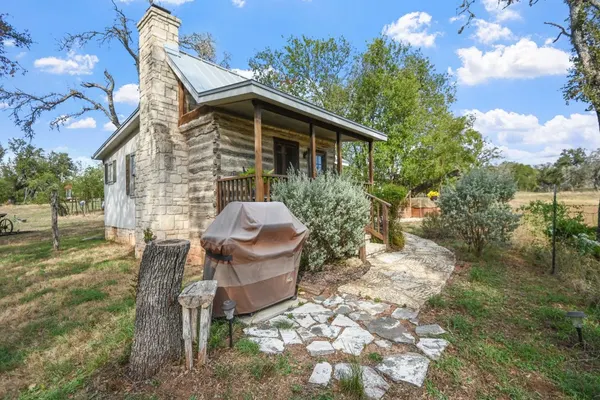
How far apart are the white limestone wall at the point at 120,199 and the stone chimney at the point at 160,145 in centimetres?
202

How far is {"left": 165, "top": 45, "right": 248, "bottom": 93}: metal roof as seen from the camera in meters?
6.60

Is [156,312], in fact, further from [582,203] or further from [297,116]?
[582,203]

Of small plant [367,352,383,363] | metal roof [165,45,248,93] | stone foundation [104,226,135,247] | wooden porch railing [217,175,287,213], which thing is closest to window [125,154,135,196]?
stone foundation [104,226,135,247]

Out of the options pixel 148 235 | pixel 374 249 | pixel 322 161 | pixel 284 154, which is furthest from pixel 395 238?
pixel 148 235

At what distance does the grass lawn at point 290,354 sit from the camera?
2139 mm

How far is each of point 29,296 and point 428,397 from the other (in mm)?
6106

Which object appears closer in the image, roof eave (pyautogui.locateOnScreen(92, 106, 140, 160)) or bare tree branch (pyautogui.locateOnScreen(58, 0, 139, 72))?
roof eave (pyautogui.locateOnScreen(92, 106, 140, 160))

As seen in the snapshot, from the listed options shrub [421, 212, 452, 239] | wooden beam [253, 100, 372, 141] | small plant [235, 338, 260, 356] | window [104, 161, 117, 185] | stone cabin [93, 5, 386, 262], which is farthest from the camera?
window [104, 161, 117, 185]

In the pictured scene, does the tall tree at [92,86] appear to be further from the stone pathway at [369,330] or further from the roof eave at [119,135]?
the stone pathway at [369,330]

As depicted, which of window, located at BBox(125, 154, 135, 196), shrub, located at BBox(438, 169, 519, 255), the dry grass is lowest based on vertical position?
the dry grass

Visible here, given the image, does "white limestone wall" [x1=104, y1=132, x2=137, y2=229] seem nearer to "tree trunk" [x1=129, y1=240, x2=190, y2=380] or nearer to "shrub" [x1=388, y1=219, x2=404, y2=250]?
"tree trunk" [x1=129, y1=240, x2=190, y2=380]

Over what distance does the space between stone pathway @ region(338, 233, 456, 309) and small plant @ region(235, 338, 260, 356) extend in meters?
2.00

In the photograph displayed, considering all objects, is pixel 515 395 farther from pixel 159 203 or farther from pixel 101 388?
pixel 159 203

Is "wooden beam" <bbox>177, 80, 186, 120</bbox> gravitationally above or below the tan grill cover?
above
